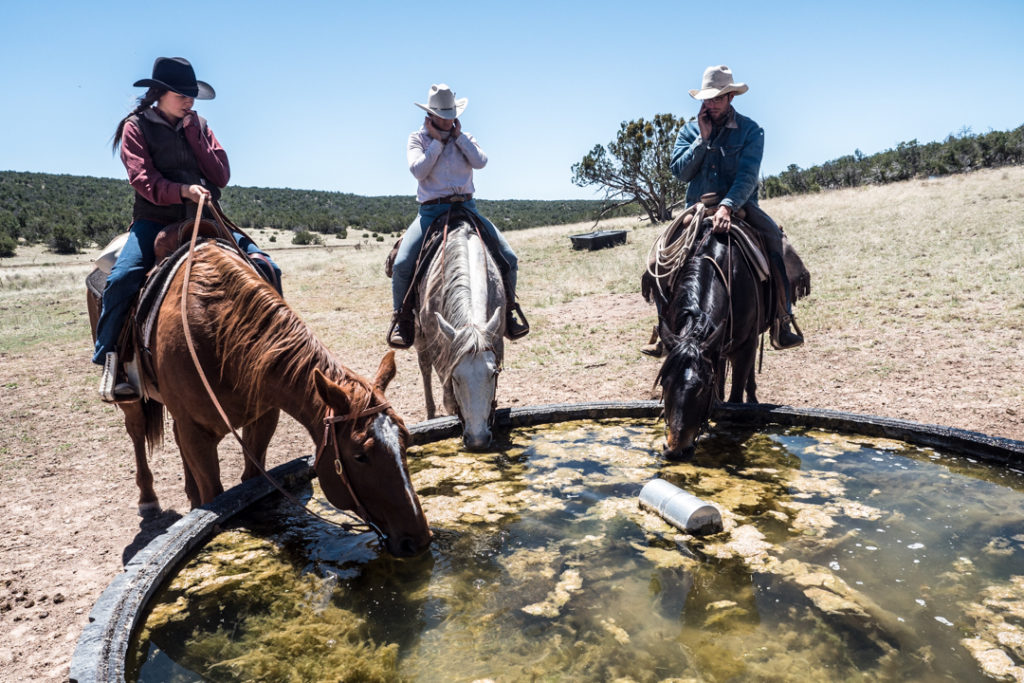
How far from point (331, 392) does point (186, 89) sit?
2.49m

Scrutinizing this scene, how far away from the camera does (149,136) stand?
3861mm

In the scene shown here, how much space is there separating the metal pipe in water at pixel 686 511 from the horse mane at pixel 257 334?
1682 mm

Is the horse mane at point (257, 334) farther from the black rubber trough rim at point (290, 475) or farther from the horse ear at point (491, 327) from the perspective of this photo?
the horse ear at point (491, 327)

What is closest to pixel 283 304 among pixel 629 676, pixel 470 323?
pixel 470 323

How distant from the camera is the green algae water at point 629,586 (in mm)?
2213

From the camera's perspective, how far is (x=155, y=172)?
12.6 ft

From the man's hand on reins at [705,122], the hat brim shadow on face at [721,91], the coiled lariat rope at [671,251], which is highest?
the hat brim shadow on face at [721,91]

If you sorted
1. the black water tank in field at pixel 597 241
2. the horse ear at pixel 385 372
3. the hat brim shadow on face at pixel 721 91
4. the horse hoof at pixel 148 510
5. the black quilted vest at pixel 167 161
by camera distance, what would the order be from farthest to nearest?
the black water tank in field at pixel 597 241 < the hat brim shadow on face at pixel 721 91 < the horse hoof at pixel 148 510 < the black quilted vest at pixel 167 161 < the horse ear at pixel 385 372

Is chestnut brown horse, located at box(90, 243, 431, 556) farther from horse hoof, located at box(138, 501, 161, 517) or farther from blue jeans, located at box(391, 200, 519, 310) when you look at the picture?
blue jeans, located at box(391, 200, 519, 310)

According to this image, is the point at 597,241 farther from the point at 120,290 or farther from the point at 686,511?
the point at 686,511

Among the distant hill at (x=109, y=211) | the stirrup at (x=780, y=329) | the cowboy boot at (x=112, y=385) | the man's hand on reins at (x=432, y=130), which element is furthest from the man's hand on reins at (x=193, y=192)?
the distant hill at (x=109, y=211)

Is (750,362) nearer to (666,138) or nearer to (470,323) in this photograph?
(470,323)

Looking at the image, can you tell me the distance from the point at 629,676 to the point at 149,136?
395cm

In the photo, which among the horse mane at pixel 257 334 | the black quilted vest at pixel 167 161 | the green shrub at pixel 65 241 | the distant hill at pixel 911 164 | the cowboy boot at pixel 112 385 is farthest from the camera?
the distant hill at pixel 911 164
